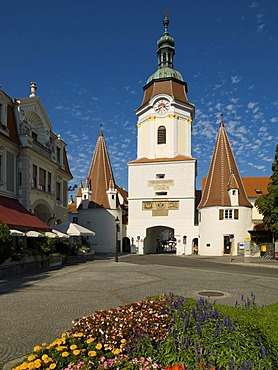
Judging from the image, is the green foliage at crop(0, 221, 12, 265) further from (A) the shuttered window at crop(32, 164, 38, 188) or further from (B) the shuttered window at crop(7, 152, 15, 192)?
(A) the shuttered window at crop(32, 164, 38, 188)

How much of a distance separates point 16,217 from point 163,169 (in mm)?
29642

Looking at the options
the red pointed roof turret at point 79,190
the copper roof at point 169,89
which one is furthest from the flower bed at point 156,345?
the red pointed roof turret at point 79,190

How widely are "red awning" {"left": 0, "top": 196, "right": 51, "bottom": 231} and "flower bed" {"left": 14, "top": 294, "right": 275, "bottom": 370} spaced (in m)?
14.8

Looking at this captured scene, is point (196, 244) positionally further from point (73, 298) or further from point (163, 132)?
point (73, 298)

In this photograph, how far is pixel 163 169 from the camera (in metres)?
47.5

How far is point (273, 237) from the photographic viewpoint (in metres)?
38.3

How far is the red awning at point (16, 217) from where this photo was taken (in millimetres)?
19109

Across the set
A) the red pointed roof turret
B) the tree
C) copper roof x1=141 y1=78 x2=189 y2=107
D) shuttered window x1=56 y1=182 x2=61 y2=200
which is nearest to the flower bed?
shuttered window x1=56 y1=182 x2=61 y2=200

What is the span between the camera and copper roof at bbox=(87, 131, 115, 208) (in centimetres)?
5009

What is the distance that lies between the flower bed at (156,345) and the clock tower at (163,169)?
40.2 m

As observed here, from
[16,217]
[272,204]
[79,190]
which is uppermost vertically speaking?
[79,190]

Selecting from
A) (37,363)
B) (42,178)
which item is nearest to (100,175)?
(42,178)

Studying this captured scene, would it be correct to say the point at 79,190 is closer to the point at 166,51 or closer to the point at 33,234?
the point at 166,51

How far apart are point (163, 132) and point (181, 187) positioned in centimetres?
945
